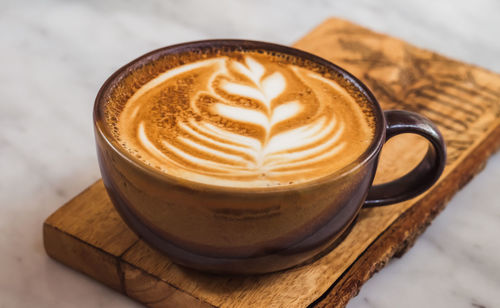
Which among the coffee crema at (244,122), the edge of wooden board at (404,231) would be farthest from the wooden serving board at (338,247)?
the coffee crema at (244,122)

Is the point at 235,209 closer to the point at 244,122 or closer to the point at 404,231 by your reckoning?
the point at 244,122

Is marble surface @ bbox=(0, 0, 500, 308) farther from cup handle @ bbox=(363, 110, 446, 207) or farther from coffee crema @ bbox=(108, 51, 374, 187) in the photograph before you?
coffee crema @ bbox=(108, 51, 374, 187)

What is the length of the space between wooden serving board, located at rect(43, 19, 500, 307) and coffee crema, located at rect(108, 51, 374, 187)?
15 centimetres

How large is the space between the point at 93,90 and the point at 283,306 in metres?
0.69

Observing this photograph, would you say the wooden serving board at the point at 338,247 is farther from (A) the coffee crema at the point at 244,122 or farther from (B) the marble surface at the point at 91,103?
(A) the coffee crema at the point at 244,122

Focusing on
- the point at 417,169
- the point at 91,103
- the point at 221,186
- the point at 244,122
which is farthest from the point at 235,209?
the point at 91,103

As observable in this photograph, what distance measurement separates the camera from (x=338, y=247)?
85 cm

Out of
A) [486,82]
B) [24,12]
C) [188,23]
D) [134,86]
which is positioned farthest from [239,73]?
[24,12]

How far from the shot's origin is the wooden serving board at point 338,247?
775 millimetres

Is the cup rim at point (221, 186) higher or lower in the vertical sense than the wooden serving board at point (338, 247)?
higher

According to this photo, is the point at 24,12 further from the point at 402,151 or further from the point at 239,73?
the point at 402,151

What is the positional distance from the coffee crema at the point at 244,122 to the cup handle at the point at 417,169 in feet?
0.10

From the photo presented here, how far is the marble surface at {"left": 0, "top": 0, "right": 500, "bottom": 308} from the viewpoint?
0.87 meters

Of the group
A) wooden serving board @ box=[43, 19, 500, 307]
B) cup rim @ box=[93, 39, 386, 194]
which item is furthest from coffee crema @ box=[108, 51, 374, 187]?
wooden serving board @ box=[43, 19, 500, 307]
